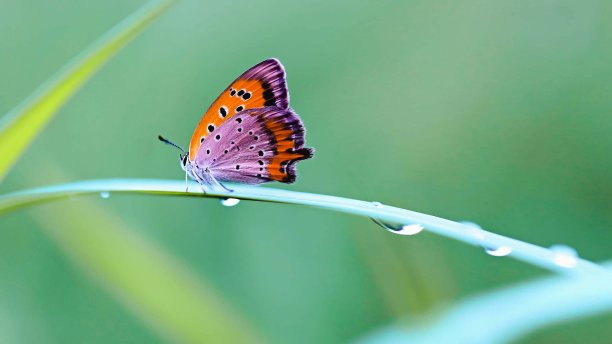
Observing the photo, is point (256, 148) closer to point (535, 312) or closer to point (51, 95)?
point (51, 95)

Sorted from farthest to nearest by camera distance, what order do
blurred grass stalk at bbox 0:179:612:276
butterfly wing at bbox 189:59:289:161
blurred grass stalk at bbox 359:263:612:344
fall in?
butterfly wing at bbox 189:59:289:161 → blurred grass stalk at bbox 0:179:612:276 → blurred grass stalk at bbox 359:263:612:344

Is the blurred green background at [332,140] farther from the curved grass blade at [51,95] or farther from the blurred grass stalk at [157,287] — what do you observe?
the curved grass blade at [51,95]

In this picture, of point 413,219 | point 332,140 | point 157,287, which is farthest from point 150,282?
point 332,140

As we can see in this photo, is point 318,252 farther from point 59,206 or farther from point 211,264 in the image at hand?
point 59,206

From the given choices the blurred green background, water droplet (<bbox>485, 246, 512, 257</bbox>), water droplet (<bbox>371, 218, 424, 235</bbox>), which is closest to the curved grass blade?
water droplet (<bbox>371, 218, 424, 235</bbox>)

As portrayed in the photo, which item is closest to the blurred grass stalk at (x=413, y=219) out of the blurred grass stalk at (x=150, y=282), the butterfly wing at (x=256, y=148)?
the blurred grass stalk at (x=150, y=282)

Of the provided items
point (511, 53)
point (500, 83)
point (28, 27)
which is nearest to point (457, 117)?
point (500, 83)

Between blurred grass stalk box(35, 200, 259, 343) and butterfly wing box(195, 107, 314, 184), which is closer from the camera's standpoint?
blurred grass stalk box(35, 200, 259, 343)

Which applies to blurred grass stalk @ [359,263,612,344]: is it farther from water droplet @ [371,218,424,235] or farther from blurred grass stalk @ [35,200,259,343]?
blurred grass stalk @ [35,200,259,343]
